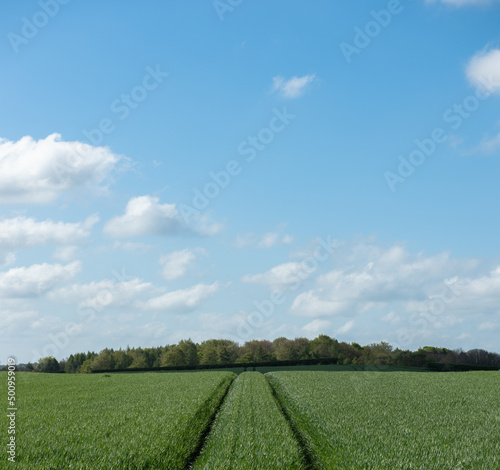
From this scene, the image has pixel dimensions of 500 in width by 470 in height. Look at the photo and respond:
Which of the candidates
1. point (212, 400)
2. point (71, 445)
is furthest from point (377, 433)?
point (212, 400)

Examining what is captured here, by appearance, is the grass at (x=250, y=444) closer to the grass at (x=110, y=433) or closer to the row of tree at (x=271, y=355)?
the grass at (x=110, y=433)

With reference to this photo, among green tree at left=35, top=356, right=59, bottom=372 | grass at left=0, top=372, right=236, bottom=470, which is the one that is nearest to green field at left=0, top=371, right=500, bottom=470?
grass at left=0, top=372, right=236, bottom=470

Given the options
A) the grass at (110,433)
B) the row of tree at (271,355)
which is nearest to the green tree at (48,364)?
the row of tree at (271,355)

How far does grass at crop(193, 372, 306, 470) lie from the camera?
12.4m

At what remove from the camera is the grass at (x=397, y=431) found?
12.2 meters

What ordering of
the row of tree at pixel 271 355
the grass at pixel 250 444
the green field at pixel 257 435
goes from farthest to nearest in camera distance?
the row of tree at pixel 271 355 → the grass at pixel 250 444 → the green field at pixel 257 435

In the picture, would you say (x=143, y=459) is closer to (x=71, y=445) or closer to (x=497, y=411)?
(x=71, y=445)

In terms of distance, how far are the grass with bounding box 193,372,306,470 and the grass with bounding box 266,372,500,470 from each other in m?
0.95

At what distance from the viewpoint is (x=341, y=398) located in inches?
1037

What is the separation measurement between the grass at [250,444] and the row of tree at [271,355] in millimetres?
98580

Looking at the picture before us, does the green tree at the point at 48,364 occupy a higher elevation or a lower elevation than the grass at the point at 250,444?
lower

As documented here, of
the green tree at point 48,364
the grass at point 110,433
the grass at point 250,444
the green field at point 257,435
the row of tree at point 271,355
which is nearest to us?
the grass at point 110,433

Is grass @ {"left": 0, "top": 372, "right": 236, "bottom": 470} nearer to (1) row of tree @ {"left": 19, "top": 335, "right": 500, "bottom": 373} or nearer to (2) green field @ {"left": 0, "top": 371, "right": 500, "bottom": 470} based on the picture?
(2) green field @ {"left": 0, "top": 371, "right": 500, "bottom": 470}

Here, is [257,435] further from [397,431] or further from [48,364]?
[48,364]
